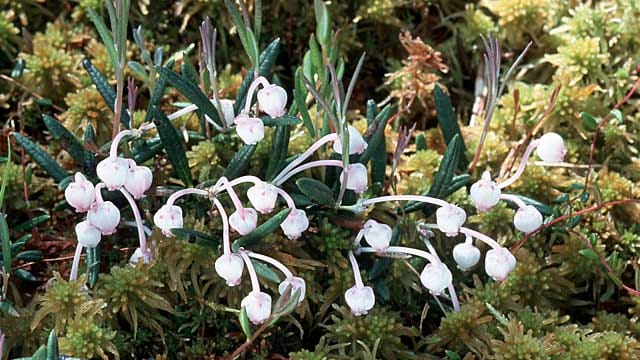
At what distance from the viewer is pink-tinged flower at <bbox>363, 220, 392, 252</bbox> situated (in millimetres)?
1472

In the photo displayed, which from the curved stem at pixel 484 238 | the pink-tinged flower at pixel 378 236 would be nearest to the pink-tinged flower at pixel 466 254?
the curved stem at pixel 484 238

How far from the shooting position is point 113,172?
1326mm

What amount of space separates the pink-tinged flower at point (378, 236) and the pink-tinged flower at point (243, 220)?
228mm

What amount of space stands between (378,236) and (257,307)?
0.29 metres

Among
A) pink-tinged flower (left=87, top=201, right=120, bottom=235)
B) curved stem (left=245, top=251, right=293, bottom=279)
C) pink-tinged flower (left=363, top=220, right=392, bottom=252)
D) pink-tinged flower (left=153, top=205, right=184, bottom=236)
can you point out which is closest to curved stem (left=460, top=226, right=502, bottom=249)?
pink-tinged flower (left=363, top=220, right=392, bottom=252)

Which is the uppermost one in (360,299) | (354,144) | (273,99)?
(273,99)

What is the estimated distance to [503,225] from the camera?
175 centimetres

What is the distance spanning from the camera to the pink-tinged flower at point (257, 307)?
1.30 metres

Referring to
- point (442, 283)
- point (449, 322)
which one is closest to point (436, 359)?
point (449, 322)

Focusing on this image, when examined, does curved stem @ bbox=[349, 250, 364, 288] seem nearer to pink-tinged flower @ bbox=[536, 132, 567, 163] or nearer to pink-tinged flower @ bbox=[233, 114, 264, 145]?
pink-tinged flower @ bbox=[233, 114, 264, 145]

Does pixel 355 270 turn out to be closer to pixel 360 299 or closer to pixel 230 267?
pixel 360 299

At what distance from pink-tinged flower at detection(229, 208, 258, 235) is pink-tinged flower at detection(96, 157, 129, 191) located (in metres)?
0.20

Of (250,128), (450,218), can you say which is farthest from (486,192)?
(250,128)

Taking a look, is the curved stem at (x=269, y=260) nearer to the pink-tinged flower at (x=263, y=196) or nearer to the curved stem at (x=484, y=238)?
the pink-tinged flower at (x=263, y=196)
